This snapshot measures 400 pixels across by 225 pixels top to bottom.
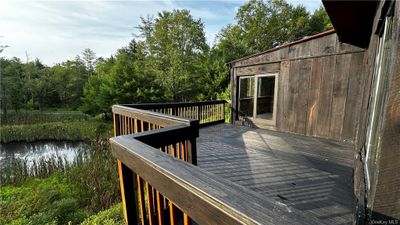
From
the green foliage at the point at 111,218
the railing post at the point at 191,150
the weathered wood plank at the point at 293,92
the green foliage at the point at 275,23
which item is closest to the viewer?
the railing post at the point at 191,150

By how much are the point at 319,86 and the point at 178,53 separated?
1287cm

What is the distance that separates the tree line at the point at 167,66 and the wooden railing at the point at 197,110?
5.53 metres

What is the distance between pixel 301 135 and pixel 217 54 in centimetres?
1405

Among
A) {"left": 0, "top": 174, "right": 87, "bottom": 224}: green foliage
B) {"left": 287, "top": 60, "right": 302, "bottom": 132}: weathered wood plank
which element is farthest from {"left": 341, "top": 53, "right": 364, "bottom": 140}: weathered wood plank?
{"left": 0, "top": 174, "right": 87, "bottom": 224}: green foliage

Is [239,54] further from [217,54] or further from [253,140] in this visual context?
[253,140]

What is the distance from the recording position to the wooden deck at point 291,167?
6.66 ft

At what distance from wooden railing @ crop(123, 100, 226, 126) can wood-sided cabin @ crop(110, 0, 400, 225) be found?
0.04 m

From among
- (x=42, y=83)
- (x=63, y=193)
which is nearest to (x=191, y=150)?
(x=63, y=193)

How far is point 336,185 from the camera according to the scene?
2357 millimetres

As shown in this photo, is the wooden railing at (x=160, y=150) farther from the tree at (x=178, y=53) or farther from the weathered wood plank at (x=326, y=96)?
the tree at (x=178, y=53)

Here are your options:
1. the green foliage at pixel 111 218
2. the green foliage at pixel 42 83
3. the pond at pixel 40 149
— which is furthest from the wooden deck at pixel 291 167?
the green foliage at pixel 42 83

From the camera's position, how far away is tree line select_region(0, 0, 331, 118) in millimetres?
13898

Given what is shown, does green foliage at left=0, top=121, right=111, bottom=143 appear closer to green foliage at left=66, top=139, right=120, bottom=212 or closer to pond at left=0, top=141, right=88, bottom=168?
pond at left=0, top=141, right=88, bottom=168

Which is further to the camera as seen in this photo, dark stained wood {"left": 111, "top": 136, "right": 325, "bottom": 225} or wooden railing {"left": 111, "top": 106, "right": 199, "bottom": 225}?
wooden railing {"left": 111, "top": 106, "right": 199, "bottom": 225}
